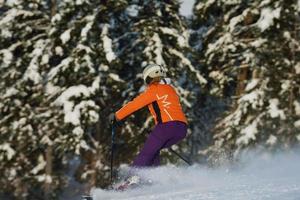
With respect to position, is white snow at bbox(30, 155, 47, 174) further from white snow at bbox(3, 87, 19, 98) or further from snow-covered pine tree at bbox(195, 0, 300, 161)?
snow-covered pine tree at bbox(195, 0, 300, 161)

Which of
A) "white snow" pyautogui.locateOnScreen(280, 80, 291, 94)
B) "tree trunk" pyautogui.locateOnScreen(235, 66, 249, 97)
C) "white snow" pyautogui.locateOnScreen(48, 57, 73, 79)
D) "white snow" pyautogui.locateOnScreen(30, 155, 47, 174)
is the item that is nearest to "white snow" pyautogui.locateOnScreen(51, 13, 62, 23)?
"white snow" pyautogui.locateOnScreen(48, 57, 73, 79)

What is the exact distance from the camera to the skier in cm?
880

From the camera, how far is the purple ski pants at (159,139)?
890 cm

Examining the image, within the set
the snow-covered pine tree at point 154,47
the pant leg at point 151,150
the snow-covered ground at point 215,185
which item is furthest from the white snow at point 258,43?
A: the pant leg at point 151,150

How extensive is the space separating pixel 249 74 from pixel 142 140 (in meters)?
5.68

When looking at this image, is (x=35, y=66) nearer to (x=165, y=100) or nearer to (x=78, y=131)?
(x=78, y=131)

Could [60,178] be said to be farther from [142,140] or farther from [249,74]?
[249,74]

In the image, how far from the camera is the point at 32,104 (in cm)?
2273

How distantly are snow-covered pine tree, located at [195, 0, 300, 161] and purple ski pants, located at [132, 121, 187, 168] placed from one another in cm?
1227

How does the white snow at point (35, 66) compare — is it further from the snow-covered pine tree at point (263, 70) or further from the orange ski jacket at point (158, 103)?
the orange ski jacket at point (158, 103)

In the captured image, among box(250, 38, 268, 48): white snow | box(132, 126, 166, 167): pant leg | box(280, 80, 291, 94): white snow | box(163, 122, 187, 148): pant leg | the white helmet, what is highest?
box(250, 38, 268, 48): white snow

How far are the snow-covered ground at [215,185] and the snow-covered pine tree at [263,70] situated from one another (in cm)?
979

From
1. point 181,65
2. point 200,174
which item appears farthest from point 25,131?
point 200,174

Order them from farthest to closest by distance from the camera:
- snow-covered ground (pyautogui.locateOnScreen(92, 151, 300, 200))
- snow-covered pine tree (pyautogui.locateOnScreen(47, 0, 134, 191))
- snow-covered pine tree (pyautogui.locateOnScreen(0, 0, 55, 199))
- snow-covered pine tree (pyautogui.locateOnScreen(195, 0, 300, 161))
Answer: snow-covered pine tree (pyautogui.locateOnScreen(0, 0, 55, 199)) < snow-covered pine tree (pyautogui.locateOnScreen(195, 0, 300, 161)) < snow-covered pine tree (pyautogui.locateOnScreen(47, 0, 134, 191)) < snow-covered ground (pyautogui.locateOnScreen(92, 151, 300, 200))
